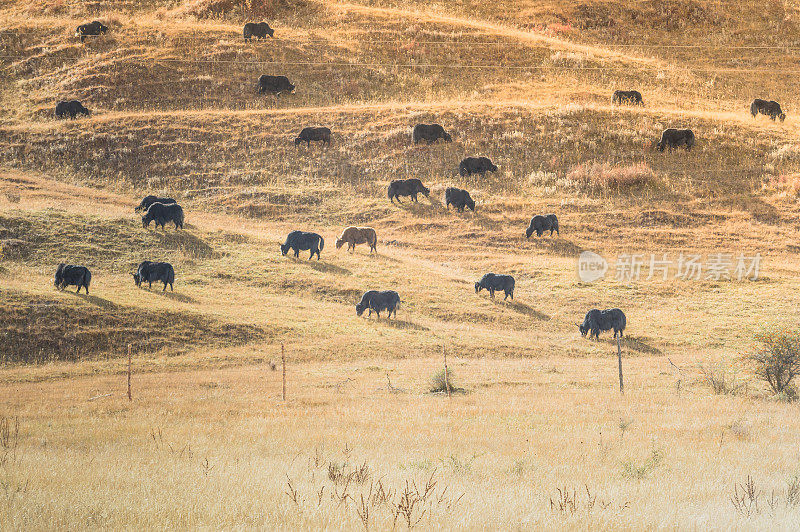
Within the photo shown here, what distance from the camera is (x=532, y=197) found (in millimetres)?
53312

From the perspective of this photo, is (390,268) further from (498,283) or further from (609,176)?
(609,176)

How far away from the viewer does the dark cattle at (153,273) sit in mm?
34156

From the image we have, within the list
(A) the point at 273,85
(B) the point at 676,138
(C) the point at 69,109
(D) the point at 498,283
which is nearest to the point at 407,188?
(D) the point at 498,283

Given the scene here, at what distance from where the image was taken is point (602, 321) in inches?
1222

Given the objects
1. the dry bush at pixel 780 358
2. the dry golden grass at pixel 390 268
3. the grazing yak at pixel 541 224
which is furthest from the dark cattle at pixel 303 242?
the dry bush at pixel 780 358

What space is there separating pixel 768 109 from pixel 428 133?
33.8m

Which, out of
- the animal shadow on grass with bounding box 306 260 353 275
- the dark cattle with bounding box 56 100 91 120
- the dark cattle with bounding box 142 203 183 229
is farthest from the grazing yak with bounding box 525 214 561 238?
the dark cattle with bounding box 56 100 91 120

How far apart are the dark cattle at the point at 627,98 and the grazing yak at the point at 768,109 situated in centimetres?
1038

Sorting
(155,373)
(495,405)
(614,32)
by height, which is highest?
(614,32)

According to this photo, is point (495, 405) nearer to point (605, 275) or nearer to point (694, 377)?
point (694, 377)

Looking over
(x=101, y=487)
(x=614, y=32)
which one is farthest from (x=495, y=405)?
(x=614, y=32)

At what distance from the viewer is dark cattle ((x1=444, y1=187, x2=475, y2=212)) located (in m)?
51.1

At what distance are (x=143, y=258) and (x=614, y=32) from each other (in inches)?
3237

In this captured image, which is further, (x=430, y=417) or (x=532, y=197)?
(x=532, y=197)
